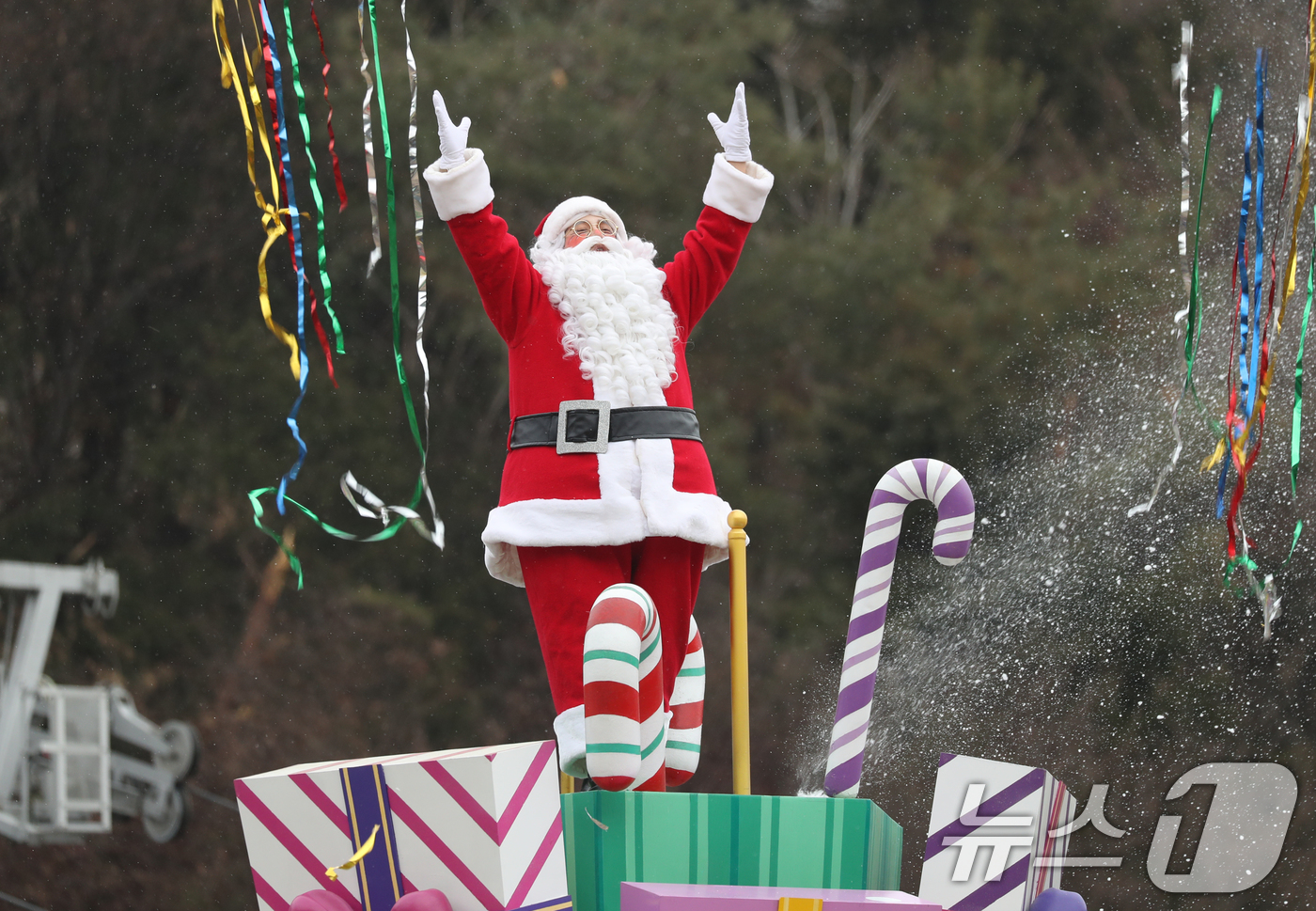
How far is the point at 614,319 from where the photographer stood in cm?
240

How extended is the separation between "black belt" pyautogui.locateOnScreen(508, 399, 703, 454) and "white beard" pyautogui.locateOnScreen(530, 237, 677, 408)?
0.07 feet

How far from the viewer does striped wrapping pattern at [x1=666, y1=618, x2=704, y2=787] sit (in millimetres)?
2453

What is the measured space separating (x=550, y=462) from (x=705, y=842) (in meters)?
0.67

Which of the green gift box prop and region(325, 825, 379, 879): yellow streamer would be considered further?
the green gift box prop

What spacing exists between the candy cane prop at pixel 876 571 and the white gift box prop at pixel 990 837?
0.21m

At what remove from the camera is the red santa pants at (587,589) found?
7.45 ft

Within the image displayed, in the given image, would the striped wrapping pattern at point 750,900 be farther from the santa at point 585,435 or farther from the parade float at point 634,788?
the santa at point 585,435

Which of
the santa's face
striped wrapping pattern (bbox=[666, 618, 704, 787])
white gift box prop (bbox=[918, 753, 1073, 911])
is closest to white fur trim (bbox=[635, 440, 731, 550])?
striped wrapping pattern (bbox=[666, 618, 704, 787])

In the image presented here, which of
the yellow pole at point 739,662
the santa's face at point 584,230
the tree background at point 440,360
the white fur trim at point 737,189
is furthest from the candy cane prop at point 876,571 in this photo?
the tree background at point 440,360

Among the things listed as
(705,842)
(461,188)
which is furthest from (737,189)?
(705,842)

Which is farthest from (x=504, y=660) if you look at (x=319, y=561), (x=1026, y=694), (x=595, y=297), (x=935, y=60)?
(x=595, y=297)

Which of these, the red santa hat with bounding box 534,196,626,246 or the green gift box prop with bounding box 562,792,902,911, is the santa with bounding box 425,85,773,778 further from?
the green gift box prop with bounding box 562,792,902,911

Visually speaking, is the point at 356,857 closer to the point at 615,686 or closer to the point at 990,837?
the point at 615,686

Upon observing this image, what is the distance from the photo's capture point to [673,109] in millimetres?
7465
